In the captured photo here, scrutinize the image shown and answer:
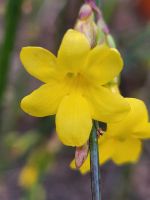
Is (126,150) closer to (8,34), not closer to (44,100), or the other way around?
(44,100)

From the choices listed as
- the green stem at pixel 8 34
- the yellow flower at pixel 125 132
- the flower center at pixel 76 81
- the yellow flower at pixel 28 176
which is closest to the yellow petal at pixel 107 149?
the yellow flower at pixel 125 132

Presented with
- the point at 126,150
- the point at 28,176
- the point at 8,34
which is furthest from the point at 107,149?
the point at 28,176

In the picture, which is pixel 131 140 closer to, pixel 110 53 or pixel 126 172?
pixel 110 53

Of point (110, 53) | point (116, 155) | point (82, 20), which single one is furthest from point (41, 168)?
point (110, 53)

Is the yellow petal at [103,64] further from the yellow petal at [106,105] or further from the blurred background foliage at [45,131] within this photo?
the blurred background foliage at [45,131]

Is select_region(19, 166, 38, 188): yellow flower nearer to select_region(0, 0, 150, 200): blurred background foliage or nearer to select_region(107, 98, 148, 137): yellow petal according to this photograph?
select_region(0, 0, 150, 200): blurred background foliage
